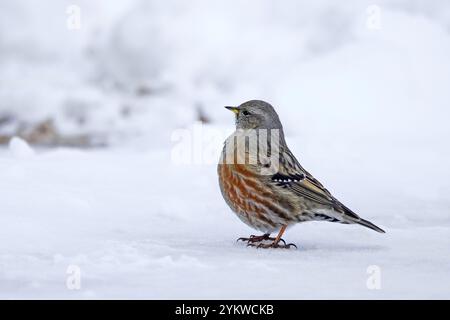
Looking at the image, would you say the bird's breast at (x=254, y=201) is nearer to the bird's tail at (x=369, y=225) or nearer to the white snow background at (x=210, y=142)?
the white snow background at (x=210, y=142)

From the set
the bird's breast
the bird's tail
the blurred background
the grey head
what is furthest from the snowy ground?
the blurred background

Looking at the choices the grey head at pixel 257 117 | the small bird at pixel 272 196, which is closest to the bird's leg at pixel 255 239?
the small bird at pixel 272 196

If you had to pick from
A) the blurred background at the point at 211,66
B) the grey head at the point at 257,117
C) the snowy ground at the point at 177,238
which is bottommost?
the snowy ground at the point at 177,238

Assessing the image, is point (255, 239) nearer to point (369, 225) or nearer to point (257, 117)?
point (369, 225)

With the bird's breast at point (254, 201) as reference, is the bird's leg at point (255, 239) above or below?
below

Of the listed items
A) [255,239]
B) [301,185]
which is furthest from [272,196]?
[255,239]

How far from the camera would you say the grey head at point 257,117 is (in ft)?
24.3

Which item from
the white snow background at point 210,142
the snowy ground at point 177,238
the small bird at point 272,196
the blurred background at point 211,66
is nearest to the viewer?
the snowy ground at point 177,238

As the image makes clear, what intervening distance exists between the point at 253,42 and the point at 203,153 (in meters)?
3.91

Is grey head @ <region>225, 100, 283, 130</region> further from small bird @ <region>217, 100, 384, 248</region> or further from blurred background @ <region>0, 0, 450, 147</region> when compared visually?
blurred background @ <region>0, 0, 450, 147</region>

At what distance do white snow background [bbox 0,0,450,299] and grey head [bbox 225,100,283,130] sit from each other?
0.91m

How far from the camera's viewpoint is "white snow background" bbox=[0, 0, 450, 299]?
5.70 metres

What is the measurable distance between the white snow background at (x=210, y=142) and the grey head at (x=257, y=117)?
908 millimetres

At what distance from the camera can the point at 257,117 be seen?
743cm
